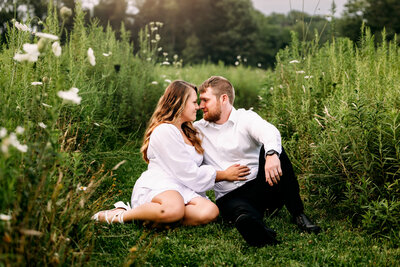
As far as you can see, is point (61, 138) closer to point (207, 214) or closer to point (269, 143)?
point (207, 214)

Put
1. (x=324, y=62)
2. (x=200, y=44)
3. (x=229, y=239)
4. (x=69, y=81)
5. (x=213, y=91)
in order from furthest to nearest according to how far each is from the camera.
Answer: (x=200, y=44) → (x=324, y=62) → (x=69, y=81) → (x=213, y=91) → (x=229, y=239)

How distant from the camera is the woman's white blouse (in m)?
3.36

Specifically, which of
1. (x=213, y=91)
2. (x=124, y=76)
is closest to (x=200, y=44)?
(x=124, y=76)

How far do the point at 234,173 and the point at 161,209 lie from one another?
76 centimetres

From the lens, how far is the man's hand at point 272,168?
10.2ft

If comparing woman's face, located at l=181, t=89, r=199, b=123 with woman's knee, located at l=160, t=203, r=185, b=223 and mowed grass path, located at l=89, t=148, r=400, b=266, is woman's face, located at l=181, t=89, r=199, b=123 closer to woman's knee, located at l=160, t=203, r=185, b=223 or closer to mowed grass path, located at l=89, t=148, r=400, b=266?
woman's knee, located at l=160, t=203, r=185, b=223

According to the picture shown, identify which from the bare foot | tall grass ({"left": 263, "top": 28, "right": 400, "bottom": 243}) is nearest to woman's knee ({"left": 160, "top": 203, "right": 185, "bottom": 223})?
the bare foot

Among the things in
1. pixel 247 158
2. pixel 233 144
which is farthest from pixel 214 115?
pixel 247 158

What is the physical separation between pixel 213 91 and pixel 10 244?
7.79ft

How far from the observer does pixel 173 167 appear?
3385mm

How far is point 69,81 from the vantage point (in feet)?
14.0

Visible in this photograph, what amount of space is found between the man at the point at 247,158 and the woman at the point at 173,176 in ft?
0.53

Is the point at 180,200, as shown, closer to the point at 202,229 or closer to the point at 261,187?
the point at 202,229

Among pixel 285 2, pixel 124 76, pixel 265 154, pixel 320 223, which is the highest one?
pixel 285 2
